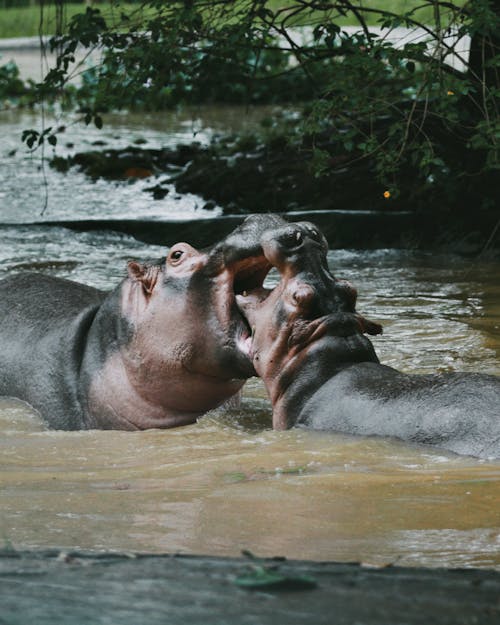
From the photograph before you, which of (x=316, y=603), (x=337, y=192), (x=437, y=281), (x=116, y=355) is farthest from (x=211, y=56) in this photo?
(x=316, y=603)

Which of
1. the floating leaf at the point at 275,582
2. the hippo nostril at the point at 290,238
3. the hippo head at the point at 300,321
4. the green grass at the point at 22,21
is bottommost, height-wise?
the floating leaf at the point at 275,582

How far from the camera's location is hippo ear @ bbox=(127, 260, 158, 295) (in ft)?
14.7

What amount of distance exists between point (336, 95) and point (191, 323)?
3.99 metres

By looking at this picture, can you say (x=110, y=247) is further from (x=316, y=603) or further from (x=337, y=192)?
(x=316, y=603)

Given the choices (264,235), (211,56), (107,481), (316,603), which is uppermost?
(211,56)

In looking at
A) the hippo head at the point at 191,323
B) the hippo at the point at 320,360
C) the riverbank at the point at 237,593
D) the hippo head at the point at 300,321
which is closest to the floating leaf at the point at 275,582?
the riverbank at the point at 237,593

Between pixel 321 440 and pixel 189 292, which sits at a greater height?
pixel 189 292

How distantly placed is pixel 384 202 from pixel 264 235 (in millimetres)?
4635

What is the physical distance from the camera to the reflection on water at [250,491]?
290 cm

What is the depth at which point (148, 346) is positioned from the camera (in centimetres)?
444

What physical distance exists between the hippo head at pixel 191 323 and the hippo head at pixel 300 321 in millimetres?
91

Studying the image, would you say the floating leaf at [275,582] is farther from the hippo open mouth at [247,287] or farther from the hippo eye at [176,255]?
the hippo eye at [176,255]

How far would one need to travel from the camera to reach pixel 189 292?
435 cm

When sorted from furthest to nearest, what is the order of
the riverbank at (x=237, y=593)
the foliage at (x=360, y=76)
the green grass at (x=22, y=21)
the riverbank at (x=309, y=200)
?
1. the green grass at (x=22, y=21)
2. the riverbank at (x=309, y=200)
3. the foliage at (x=360, y=76)
4. the riverbank at (x=237, y=593)
